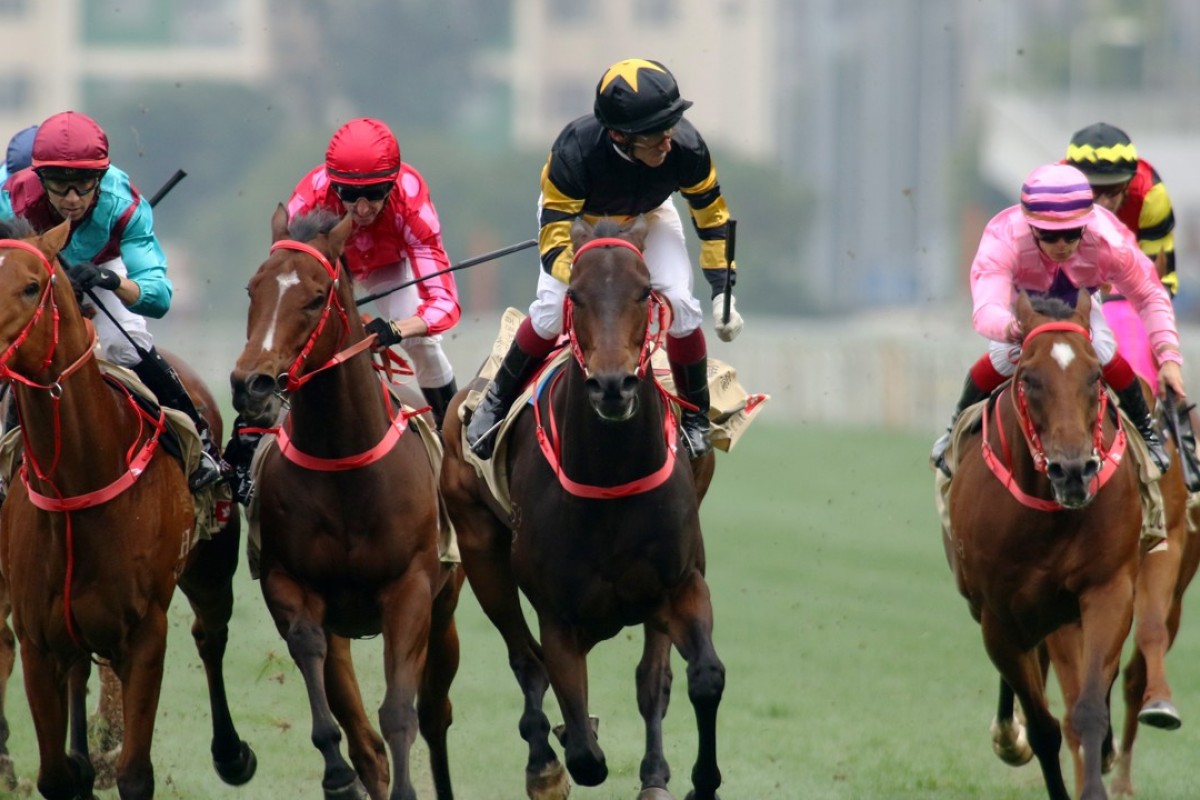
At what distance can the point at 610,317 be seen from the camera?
6344 millimetres

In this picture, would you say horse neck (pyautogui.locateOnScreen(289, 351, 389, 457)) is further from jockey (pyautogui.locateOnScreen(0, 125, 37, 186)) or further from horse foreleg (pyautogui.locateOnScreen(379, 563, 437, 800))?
jockey (pyautogui.locateOnScreen(0, 125, 37, 186))

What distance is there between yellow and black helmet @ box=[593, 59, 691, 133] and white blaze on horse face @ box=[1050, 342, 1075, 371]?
1.41 meters

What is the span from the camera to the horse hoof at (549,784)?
7.68 meters

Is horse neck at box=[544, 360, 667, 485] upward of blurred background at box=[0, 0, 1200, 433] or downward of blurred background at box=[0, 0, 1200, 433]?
upward

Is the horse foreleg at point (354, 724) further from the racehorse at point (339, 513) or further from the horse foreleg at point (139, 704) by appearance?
the horse foreleg at point (139, 704)

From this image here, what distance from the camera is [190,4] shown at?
69375mm

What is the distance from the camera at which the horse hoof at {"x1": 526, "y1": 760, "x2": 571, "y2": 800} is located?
7676 millimetres

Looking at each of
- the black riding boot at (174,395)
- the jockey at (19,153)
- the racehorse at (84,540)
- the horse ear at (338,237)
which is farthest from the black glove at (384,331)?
the jockey at (19,153)

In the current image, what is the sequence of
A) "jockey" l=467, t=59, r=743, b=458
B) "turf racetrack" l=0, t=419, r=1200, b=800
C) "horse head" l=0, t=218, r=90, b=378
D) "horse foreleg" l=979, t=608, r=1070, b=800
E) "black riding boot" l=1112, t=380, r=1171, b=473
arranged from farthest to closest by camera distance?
1. "turf racetrack" l=0, t=419, r=1200, b=800
2. "black riding boot" l=1112, t=380, r=1171, b=473
3. "horse foreleg" l=979, t=608, r=1070, b=800
4. "jockey" l=467, t=59, r=743, b=458
5. "horse head" l=0, t=218, r=90, b=378

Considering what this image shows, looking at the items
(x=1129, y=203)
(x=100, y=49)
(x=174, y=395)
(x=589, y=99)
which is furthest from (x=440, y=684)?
(x=589, y=99)

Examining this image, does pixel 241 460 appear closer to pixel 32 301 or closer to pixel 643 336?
pixel 32 301

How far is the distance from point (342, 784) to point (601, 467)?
1.35 m

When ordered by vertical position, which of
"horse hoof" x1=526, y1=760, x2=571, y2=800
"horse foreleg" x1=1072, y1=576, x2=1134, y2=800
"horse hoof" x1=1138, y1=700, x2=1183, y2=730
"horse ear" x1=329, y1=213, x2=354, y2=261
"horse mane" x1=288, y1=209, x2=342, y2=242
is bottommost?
"horse hoof" x1=1138, y1=700, x2=1183, y2=730

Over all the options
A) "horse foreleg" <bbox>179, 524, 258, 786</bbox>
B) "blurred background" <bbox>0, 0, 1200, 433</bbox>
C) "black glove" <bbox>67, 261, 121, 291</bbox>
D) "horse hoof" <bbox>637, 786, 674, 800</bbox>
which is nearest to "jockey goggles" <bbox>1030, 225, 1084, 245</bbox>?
"horse hoof" <bbox>637, 786, 674, 800</bbox>
